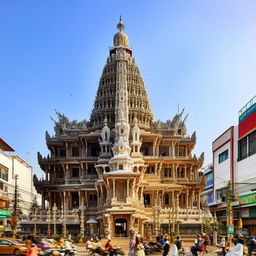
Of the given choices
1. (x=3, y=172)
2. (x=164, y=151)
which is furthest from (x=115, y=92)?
(x=3, y=172)

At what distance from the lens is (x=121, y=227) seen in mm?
64562

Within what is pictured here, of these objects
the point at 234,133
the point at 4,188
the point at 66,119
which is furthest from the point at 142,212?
Result: the point at 4,188

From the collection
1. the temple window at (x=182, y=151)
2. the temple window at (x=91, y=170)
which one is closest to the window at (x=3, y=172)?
the temple window at (x=91, y=170)

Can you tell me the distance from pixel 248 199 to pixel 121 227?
56.9 feet

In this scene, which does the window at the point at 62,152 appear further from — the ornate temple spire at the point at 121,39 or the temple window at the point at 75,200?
the ornate temple spire at the point at 121,39

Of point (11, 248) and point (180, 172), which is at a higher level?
point (180, 172)

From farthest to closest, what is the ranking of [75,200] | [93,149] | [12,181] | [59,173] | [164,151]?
[12,181], [164,151], [93,149], [59,173], [75,200]

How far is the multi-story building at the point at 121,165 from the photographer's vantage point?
6619 cm

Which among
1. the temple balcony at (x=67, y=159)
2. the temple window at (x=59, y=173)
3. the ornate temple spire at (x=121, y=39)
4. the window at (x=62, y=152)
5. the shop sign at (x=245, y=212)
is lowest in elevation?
the shop sign at (x=245, y=212)

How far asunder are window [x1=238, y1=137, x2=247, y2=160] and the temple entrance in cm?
1924

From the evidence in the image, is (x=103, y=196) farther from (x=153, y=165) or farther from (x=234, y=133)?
(x=234, y=133)

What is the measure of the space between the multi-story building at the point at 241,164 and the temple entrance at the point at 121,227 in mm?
15586

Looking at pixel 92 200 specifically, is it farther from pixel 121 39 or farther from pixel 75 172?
pixel 121 39

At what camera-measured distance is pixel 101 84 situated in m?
86.5
